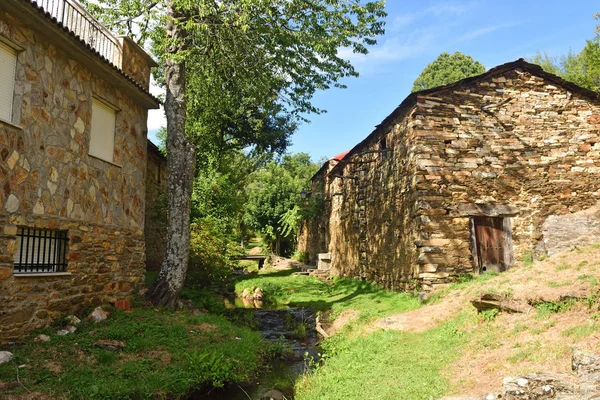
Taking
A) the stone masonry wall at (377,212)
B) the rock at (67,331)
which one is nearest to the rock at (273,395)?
the rock at (67,331)

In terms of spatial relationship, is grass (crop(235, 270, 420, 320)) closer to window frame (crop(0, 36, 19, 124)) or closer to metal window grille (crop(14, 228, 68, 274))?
metal window grille (crop(14, 228, 68, 274))

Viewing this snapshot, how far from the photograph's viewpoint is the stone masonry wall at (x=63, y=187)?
6.64m

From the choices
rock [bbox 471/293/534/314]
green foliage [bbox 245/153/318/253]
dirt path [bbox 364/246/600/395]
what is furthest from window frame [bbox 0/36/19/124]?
green foliage [bbox 245/153/318/253]

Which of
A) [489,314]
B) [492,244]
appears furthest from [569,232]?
[489,314]

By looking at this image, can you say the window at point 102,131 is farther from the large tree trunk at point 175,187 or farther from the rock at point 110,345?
the rock at point 110,345

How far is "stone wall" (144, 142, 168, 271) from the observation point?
1594 centimetres

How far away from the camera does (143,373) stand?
20.1ft

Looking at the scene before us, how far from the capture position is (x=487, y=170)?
471 inches

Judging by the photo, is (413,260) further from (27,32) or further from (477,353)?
(27,32)

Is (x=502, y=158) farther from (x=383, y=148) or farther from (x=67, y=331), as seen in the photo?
(x=67, y=331)

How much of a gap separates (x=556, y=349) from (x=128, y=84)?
377 inches

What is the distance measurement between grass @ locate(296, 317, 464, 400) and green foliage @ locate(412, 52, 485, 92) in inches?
1147

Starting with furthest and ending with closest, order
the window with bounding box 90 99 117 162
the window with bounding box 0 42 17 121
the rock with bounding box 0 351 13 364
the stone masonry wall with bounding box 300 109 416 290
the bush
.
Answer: the bush → the stone masonry wall with bounding box 300 109 416 290 → the window with bounding box 90 99 117 162 → the window with bounding box 0 42 17 121 → the rock with bounding box 0 351 13 364

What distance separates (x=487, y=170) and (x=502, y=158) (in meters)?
0.66
